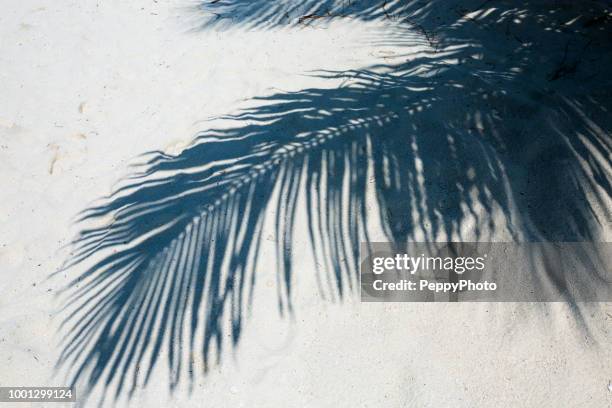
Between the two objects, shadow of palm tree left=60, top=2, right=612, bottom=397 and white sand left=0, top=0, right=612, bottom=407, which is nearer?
white sand left=0, top=0, right=612, bottom=407

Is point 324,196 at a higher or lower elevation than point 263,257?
higher

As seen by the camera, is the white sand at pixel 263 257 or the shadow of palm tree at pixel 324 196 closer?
the white sand at pixel 263 257

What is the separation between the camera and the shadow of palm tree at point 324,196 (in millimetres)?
2188

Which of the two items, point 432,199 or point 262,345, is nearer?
point 262,345

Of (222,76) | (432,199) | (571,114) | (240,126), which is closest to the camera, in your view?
(432,199)

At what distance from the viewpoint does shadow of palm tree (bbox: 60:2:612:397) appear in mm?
2188

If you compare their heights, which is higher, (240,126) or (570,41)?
(570,41)

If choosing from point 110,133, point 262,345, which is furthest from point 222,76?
point 262,345

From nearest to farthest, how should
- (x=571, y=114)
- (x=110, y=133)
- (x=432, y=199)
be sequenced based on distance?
(x=432, y=199) < (x=571, y=114) < (x=110, y=133)

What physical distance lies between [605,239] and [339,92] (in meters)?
1.93

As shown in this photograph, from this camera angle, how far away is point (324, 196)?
8.04ft

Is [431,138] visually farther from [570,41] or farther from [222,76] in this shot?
[222,76]

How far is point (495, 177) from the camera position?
244 centimetres

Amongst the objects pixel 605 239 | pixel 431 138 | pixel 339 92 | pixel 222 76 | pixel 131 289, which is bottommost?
pixel 131 289
